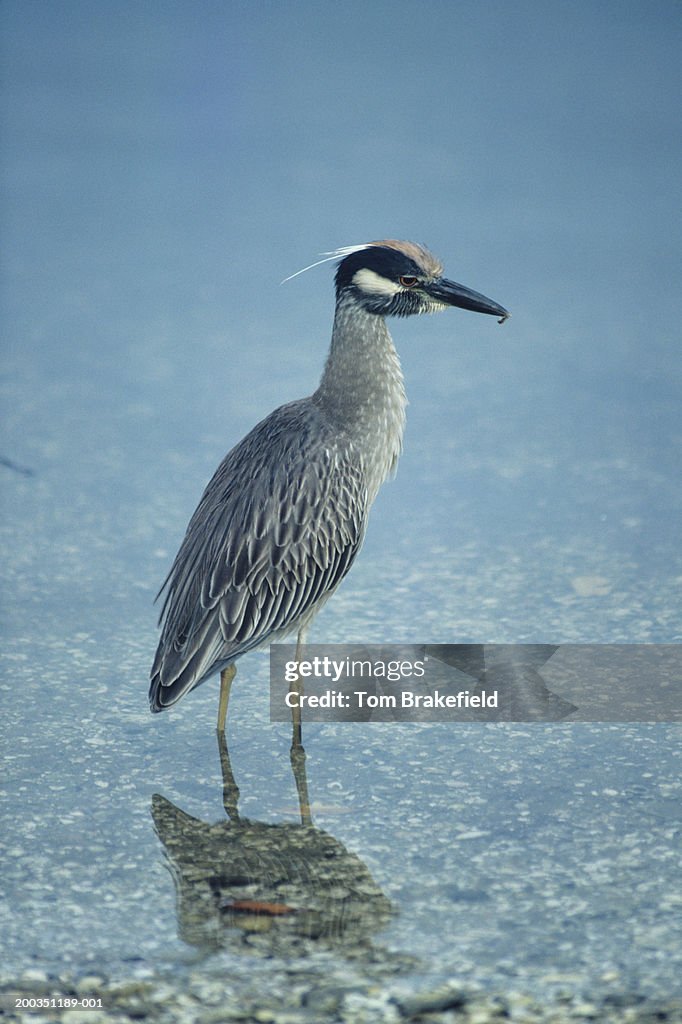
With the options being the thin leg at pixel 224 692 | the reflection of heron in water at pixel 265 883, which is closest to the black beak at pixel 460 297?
the thin leg at pixel 224 692

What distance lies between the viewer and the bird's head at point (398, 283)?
198 inches

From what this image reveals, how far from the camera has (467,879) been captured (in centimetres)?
406

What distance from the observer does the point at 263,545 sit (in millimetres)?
4871

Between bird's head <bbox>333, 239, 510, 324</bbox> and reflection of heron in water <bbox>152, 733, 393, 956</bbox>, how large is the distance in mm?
1700

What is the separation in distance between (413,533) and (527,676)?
60.3 inches

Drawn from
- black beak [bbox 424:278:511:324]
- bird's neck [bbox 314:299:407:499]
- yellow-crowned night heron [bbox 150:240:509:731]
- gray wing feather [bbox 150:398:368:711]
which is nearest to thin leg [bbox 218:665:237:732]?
yellow-crowned night heron [bbox 150:240:509:731]

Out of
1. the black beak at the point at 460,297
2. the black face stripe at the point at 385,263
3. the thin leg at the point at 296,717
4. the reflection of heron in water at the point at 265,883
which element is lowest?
the reflection of heron in water at the point at 265,883

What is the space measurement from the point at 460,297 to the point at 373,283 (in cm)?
30

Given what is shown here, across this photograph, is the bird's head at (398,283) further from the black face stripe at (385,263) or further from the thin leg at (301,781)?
the thin leg at (301,781)

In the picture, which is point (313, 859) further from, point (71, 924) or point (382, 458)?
point (382, 458)

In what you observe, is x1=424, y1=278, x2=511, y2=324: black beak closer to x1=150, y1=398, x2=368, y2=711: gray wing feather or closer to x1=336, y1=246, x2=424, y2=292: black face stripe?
x1=336, y1=246, x2=424, y2=292: black face stripe

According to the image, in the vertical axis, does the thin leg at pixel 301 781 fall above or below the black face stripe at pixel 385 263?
below

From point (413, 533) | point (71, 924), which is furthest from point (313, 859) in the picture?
point (413, 533)

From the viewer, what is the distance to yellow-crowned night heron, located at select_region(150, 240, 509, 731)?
4758mm
